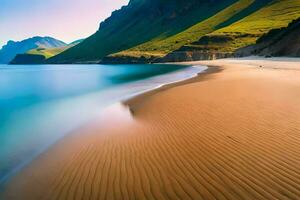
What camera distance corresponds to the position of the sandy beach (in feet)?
21.4

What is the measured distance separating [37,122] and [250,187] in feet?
49.3

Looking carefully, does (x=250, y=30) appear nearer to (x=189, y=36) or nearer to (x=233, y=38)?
(x=233, y=38)

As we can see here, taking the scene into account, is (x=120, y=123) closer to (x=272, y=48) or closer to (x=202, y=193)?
(x=202, y=193)

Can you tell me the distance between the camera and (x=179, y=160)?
27.4 feet

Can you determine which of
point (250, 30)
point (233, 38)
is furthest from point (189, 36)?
point (233, 38)

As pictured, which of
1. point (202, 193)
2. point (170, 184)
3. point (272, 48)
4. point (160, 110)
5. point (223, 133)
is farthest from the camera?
point (272, 48)

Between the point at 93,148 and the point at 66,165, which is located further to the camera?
the point at 93,148

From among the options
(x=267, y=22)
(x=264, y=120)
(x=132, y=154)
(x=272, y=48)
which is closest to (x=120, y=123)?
(x=132, y=154)

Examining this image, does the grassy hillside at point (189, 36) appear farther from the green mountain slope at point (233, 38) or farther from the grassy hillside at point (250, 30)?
the green mountain slope at point (233, 38)

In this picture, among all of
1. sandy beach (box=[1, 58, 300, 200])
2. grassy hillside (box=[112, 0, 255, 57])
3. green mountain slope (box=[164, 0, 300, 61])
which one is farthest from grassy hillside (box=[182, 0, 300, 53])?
sandy beach (box=[1, 58, 300, 200])

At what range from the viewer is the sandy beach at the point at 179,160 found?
6.52 meters

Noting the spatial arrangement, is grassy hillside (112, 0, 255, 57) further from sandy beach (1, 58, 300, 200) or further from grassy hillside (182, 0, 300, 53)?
sandy beach (1, 58, 300, 200)

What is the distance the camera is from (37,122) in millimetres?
17562

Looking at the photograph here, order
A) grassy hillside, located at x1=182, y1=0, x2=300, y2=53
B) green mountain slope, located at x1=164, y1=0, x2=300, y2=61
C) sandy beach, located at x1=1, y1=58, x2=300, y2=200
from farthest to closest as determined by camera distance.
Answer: grassy hillside, located at x1=182, y1=0, x2=300, y2=53, green mountain slope, located at x1=164, y1=0, x2=300, y2=61, sandy beach, located at x1=1, y1=58, x2=300, y2=200
